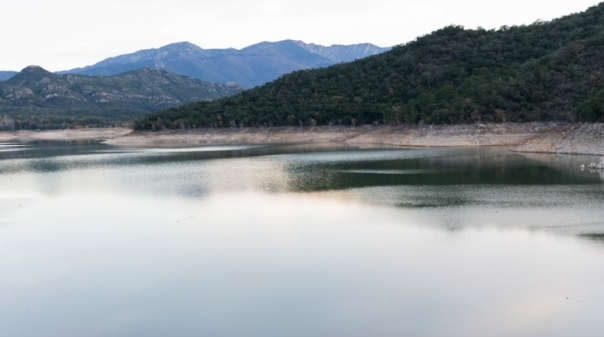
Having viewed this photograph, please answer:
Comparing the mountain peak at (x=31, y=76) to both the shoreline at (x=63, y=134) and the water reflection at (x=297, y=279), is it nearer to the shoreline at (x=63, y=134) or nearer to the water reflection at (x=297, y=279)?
the shoreline at (x=63, y=134)

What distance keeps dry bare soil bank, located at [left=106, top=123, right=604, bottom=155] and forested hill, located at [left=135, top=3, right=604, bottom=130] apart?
1395 mm

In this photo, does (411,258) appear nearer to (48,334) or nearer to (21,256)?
(48,334)

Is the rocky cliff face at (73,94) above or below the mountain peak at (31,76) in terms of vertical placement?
below

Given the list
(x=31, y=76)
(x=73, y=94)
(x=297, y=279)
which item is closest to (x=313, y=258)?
(x=297, y=279)

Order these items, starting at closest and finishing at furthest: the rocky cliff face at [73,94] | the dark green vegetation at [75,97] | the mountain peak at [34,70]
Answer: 1. the dark green vegetation at [75,97]
2. the rocky cliff face at [73,94]
3. the mountain peak at [34,70]

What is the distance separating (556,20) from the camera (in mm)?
76688

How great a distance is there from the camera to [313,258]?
1502cm

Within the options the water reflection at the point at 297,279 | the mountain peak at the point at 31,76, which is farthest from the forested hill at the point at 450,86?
the mountain peak at the point at 31,76

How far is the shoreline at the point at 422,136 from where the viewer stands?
3988 cm

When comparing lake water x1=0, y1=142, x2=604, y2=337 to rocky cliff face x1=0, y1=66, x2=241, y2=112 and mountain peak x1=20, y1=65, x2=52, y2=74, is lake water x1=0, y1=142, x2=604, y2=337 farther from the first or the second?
mountain peak x1=20, y1=65, x2=52, y2=74

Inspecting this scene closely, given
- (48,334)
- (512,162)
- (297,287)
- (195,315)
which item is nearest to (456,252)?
(297,287)

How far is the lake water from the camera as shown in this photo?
10.7 metres

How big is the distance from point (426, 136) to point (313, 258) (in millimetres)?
41280

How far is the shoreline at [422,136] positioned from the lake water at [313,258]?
39.0 ft
